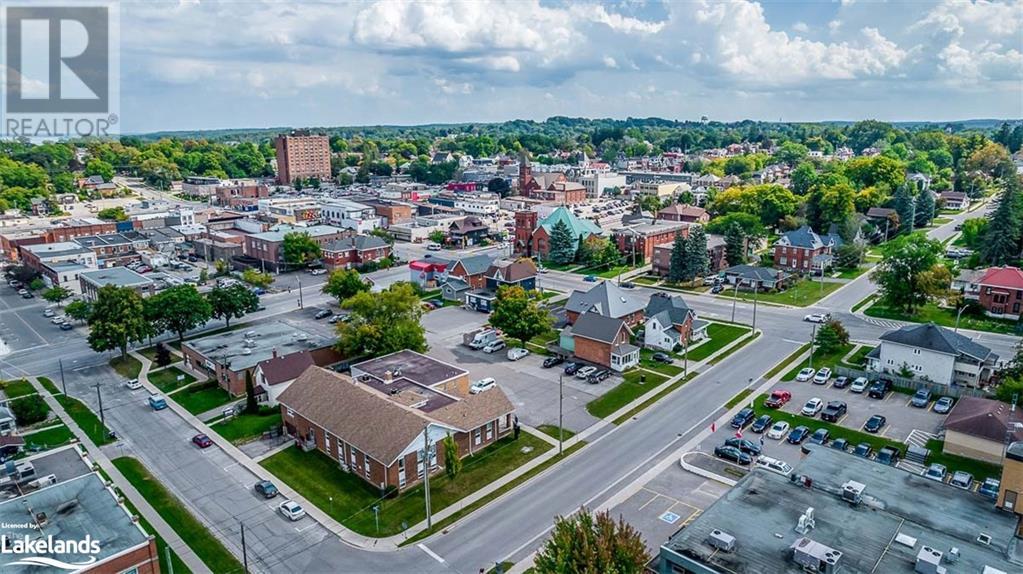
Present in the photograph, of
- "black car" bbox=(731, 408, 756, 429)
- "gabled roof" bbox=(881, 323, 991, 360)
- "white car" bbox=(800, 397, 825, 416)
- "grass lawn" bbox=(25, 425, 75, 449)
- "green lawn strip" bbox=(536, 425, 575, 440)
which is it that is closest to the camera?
"green lawn strip" bbox=(536, 425, 575, 440)

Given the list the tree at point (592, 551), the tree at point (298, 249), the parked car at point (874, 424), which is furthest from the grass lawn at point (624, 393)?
the tree at point (298, 249)

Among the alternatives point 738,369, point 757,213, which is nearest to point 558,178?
point 757,213

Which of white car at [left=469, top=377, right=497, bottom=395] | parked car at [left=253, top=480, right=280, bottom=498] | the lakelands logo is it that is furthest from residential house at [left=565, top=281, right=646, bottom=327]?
the lakelands logo

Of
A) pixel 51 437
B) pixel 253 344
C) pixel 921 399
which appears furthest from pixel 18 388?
pixel 921 399

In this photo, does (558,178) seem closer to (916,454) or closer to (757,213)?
(757,213)

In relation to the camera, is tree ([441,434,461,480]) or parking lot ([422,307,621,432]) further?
parking lot ([422,307,621,432])

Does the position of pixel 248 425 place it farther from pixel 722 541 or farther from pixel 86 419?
pixel 722 541

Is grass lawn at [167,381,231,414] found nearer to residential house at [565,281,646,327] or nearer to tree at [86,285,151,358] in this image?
tree at [86,285,151,358]
